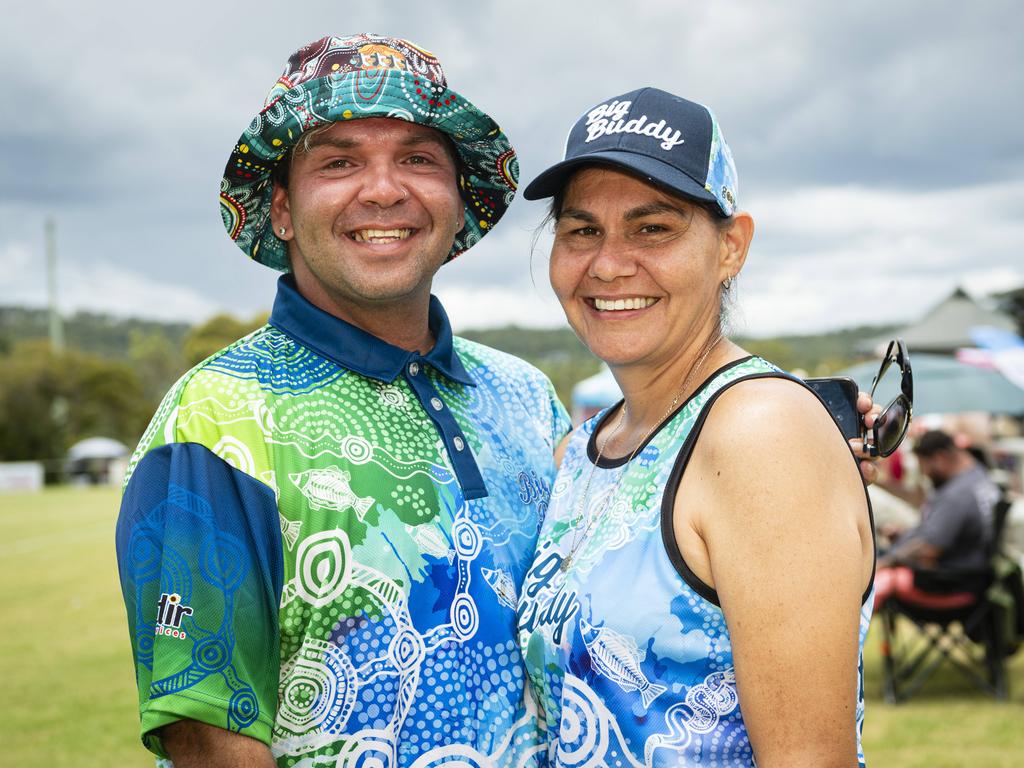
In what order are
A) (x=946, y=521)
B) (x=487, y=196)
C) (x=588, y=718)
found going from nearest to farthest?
(x=588, y=718) < (x=487, y=196) < (x=946, y=521)

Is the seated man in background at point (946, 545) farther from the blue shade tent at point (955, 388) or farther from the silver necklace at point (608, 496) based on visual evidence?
the silver necklace at point (608, 496)

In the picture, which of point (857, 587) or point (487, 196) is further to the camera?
point (487, 196)

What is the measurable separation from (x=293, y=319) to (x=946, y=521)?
6.30 meters

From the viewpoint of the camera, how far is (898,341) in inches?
93.5

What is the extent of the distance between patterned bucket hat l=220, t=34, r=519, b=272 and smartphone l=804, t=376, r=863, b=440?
44.5 inches

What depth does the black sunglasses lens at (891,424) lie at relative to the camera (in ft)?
7.62

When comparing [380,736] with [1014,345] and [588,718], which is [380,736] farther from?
[1014,345]

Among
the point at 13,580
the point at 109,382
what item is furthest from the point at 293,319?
the point at 109,382

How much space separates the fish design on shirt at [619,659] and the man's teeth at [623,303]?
0.76 metres

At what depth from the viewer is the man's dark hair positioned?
771 centimetres

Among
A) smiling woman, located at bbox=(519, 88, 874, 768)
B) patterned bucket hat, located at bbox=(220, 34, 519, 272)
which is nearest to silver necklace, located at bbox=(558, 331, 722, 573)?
smiling woman, located at bbox=(519, 88, 874, 768)

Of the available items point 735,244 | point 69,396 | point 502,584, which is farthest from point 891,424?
point 69,396

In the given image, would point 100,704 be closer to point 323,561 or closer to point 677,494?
point 323,561

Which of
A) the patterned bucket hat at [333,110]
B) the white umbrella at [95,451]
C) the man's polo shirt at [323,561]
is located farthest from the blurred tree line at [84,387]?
the man's polo shirt at [323,561]
